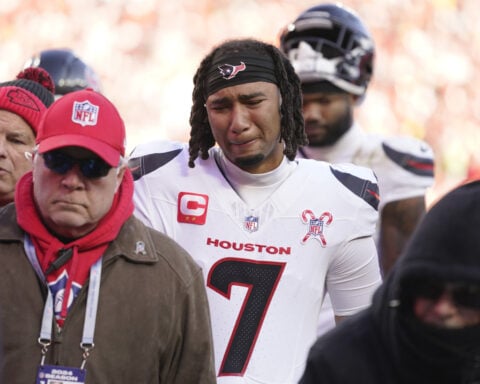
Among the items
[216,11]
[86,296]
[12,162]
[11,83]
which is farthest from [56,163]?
[216,11]

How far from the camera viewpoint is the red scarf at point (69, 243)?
3.87 metres

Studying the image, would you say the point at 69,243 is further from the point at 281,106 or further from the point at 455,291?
the point at 455,291

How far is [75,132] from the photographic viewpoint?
12.9 feet

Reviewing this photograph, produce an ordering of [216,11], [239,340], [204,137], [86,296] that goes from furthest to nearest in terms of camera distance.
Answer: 1. [216,11]
2. [204,137]
3. [239,340]
4. [86,296]

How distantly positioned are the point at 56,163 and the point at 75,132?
0.38ft

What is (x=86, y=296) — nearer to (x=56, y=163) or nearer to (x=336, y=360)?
(x=56, y=163)

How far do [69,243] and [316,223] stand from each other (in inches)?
46.7

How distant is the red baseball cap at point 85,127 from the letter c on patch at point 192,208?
0.74 meters

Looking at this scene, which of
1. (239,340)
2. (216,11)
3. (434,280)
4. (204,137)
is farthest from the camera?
(216,11)

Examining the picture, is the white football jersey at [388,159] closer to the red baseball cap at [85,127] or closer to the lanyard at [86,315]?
the red baseball cap at [85,127]

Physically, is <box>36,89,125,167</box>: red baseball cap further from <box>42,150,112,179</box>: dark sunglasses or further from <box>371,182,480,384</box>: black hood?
<box>371,182,480,384</box>: black hood

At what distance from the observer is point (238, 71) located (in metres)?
4.75

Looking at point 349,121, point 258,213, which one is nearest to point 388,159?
point 349,121

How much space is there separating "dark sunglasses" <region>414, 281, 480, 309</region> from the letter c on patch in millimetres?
1878
